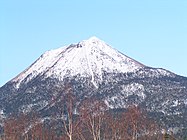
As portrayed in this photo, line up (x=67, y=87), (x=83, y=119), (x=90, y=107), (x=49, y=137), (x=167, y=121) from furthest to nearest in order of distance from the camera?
1. (x=167, y=121)
2. (x=49, y=137)
3. (x=90, y=107)
4. (x=83, y=119)
5. (x=67, y=87)

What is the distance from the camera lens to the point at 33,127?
212 ft

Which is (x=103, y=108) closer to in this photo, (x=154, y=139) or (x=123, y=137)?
(x=123, y=137)

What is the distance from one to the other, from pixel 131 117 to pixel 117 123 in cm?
639

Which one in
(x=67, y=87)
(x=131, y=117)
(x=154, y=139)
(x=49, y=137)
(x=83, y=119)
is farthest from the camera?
(x=154, y=139)

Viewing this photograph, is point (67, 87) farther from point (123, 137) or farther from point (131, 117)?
point (123, 137)

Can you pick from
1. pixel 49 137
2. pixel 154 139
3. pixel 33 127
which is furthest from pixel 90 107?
pixel 154 139

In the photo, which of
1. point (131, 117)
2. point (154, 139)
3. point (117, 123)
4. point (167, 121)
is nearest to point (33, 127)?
point (117, 123)

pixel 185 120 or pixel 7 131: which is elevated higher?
pixel 185 120

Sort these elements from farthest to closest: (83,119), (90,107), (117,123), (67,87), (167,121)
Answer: (167,121)
(117,123)
(90,107)
(83,119)
(67,87)

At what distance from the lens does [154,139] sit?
8794 centimetres

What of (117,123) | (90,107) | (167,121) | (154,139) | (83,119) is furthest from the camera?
(167,121)

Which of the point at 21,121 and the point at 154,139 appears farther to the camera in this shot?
the point at 154,139

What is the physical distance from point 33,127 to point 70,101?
21.0 m

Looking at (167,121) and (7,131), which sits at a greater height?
(167,121)
